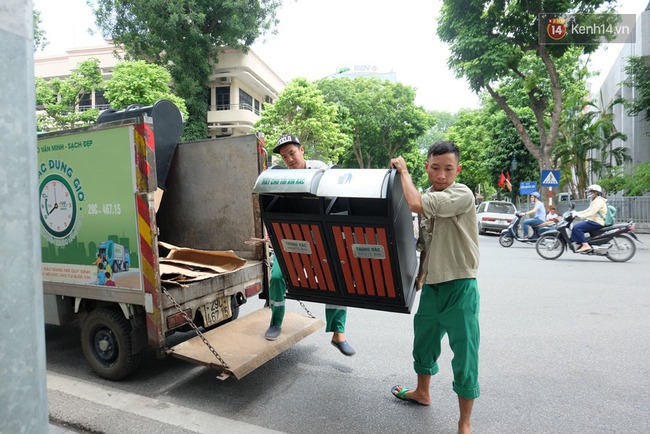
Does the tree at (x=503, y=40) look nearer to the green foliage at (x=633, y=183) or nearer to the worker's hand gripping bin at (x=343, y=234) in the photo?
the green foliage at (x=633, y=183)

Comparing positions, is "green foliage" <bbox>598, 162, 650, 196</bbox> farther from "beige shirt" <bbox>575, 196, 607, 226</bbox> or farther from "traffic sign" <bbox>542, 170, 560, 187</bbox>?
"beige shirt" <bbox>575, 196, 607, 226</bbox>

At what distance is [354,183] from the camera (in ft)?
7.77

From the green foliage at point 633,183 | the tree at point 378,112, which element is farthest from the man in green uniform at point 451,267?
the tree at point 378,112

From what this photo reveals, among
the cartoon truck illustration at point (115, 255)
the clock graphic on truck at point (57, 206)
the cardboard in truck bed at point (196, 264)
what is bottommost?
the cardboard in truck bed at point (196, 264)

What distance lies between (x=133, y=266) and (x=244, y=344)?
992 millimetres

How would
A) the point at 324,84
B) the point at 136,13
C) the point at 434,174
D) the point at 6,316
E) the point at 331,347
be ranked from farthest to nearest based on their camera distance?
1. the point at 324,84
2. the point at 136,13
3. the point at 331,347
4. the point at 434,174
5. the point at 6,316

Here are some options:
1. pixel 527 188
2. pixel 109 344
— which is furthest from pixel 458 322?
pixel 527 188

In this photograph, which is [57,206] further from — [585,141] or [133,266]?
[585,141]

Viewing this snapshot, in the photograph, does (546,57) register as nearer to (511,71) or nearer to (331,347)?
(511,71)

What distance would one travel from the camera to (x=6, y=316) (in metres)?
1.28

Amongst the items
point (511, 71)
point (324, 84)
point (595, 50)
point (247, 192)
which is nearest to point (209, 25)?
point (324, 84)

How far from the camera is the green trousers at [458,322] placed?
2402mm

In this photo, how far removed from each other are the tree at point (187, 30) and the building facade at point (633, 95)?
1751 centimetres

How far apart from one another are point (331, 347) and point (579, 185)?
24.4 meters
